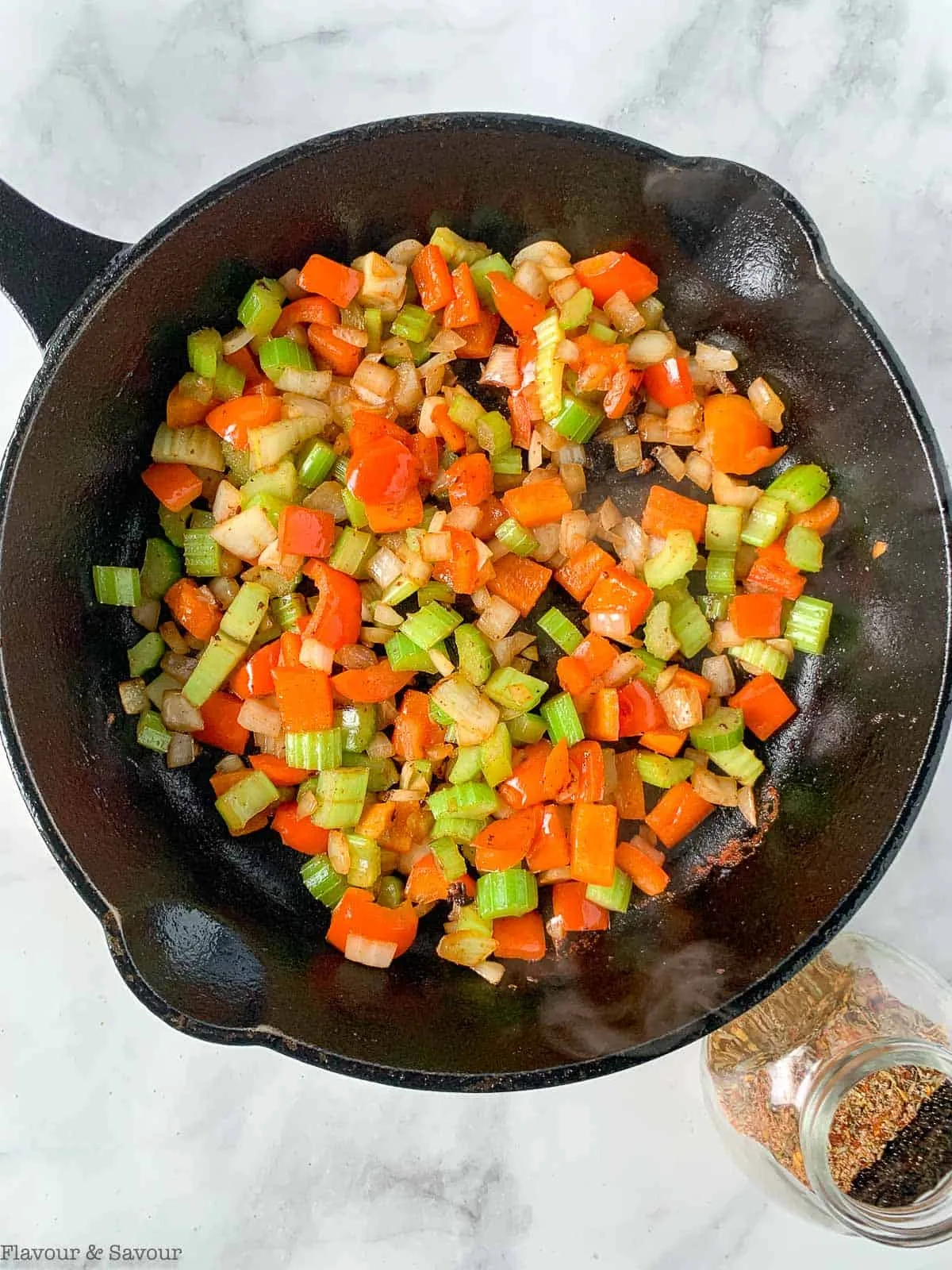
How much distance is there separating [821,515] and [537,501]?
1.95 ft

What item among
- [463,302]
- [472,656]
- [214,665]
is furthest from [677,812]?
[463,302]

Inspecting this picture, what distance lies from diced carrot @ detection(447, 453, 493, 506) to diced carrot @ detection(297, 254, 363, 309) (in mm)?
396

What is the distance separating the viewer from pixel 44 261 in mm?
1728

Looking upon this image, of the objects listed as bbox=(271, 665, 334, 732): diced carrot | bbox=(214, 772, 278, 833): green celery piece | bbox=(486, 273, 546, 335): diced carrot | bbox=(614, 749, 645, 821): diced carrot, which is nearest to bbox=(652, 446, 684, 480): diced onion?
bbox=(486, 273, 546, 335): diced carrot

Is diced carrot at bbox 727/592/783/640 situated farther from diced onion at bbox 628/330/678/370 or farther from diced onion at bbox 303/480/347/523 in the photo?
diced onion at bbox 303/480/347/523

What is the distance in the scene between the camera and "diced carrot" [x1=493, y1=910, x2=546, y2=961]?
206 centimetres

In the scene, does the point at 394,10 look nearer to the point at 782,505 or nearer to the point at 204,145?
the point at 204,145

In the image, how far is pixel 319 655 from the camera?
1962mm

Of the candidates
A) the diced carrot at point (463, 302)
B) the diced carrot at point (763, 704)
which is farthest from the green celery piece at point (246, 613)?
the diced carrot at point (763, 704)

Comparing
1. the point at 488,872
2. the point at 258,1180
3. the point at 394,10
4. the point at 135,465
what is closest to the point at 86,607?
the point at 135,465

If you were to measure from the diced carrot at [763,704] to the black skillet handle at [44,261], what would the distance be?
146 centimetres

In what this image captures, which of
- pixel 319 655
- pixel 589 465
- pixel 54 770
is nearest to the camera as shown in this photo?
pixel 54 770

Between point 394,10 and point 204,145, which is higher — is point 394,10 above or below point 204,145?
above

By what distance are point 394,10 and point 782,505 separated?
1.38 metres
